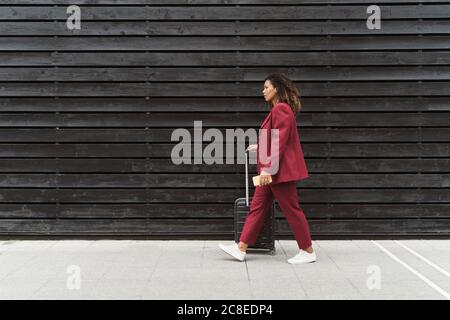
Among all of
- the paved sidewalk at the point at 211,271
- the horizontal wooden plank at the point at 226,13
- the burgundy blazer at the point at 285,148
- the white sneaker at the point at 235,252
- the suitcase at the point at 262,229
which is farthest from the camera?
the horizontal wooden plank at the point at 226,13

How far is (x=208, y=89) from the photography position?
696 cm

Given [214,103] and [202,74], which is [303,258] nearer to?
[214,103]

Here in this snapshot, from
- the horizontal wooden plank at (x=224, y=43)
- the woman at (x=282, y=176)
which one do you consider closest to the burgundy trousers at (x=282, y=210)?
the woman at (x=282, y=176)

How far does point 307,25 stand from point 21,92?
373cm

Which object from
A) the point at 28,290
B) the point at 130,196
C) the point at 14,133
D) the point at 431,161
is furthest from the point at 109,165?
the point at 431,161

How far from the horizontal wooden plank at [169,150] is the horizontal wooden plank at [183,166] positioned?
65 mm

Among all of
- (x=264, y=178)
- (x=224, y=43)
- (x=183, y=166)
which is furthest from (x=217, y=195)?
(x=224, y=43)

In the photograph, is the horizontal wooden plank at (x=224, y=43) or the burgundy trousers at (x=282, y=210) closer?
the burgundy trousers at (x=282, y=210)

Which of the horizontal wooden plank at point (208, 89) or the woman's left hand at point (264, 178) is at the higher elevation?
the horizontal wooden plank at point (208, 89)

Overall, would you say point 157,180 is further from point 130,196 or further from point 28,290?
point 28,290

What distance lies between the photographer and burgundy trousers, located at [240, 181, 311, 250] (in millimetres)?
5750

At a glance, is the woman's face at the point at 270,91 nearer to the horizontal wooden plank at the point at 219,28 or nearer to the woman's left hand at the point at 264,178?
the woman's left hand at the point at 264,178

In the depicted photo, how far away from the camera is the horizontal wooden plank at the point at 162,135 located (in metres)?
6.96

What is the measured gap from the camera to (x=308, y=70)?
6.96m
